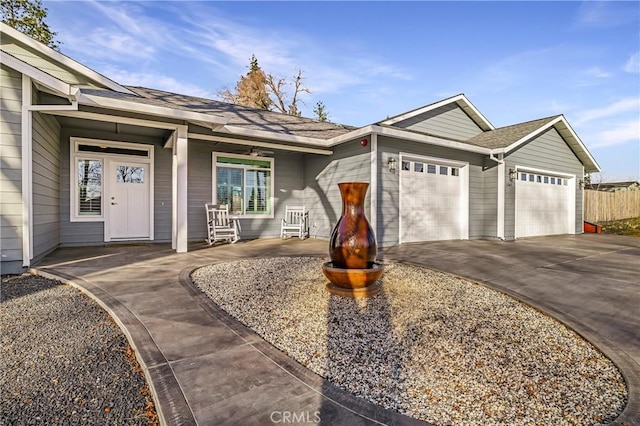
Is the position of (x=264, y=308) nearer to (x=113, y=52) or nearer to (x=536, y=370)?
(x=536, y=370)

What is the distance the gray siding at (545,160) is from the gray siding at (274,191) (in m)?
5.60

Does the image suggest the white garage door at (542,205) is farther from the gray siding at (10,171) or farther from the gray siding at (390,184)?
the gray siding at (10,171)

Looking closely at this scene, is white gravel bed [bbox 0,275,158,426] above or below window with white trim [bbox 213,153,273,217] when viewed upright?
below

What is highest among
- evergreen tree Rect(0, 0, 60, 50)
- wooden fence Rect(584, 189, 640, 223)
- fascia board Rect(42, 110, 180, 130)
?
evergreen tree Rect(0, 0, 60, 50)

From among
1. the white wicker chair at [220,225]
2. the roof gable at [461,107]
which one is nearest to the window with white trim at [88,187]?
the white wicker chair at [220,225]

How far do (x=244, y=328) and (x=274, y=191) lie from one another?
6.16 meters

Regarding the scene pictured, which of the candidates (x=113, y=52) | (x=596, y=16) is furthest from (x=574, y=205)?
(x=113, y=52)

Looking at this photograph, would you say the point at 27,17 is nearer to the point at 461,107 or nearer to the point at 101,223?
the point at 101,223

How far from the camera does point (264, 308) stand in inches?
116

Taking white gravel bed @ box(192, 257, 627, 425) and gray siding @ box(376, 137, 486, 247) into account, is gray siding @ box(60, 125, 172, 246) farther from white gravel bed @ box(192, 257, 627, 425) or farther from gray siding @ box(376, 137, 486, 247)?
gray siding @ box(376, 137, 486, 247)

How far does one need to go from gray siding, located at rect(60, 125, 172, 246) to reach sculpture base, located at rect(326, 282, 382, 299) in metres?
5.50

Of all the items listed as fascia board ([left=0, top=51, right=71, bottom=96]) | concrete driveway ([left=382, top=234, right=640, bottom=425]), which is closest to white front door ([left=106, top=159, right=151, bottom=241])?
fascia board ([left=0, top=51, right=71, bottom=96])

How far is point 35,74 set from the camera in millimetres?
4062

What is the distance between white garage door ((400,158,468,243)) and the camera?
734 centimetres
